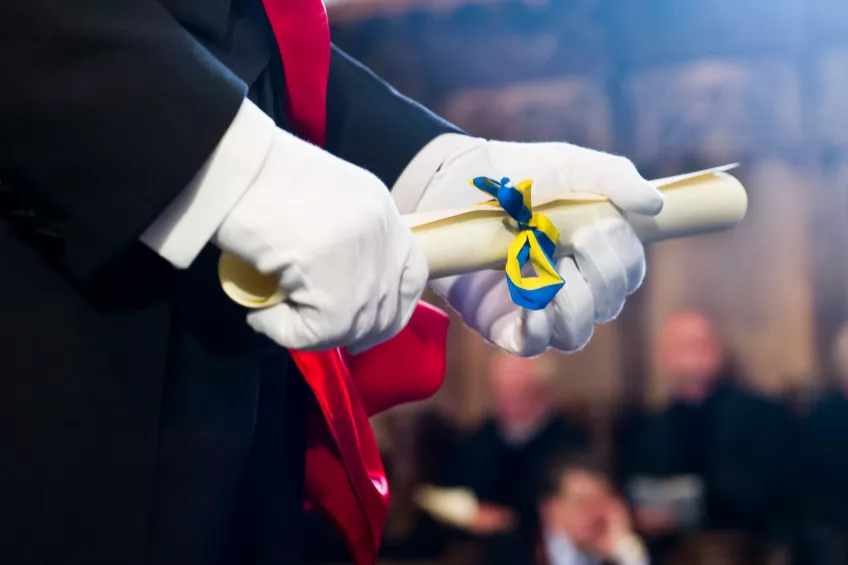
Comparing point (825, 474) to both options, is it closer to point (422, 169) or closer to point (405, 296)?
point (422, 169)

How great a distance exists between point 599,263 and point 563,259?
27mm

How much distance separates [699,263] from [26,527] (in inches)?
120

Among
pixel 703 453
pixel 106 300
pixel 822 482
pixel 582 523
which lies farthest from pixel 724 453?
pixel 106 300

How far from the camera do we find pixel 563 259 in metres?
0.59

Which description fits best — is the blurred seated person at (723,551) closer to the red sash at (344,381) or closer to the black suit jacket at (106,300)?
the red sash at (344,381)

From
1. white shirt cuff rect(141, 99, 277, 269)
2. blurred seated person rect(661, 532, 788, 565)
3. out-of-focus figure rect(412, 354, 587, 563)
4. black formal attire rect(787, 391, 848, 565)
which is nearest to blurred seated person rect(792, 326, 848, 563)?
black formal attire rect(787, 391, 848, 565)

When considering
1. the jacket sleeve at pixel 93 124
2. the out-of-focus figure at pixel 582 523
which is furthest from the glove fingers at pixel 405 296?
the out-of-focus figure at pixel 582 523

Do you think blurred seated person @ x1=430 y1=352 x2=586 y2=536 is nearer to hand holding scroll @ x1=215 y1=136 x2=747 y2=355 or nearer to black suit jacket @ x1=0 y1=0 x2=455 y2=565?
hand holding scroll @ x1=215 y1=136 x2=747 y2=355

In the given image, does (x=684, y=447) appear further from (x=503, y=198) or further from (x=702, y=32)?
(x=503, y=198)

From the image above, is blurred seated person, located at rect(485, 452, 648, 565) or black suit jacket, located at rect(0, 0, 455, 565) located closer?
black suit jacket, located at rect(0, 0, 455, 565)

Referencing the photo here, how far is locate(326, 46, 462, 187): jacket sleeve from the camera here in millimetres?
663

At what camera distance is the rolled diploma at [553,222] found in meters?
0.46

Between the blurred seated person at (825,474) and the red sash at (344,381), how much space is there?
2.02m

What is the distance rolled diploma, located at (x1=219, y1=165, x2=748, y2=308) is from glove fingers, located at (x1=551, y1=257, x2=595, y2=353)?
18mm
